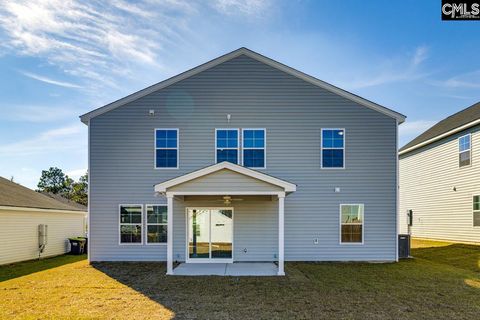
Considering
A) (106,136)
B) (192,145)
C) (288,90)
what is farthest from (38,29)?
(288,90)

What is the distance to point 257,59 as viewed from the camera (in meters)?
13.3

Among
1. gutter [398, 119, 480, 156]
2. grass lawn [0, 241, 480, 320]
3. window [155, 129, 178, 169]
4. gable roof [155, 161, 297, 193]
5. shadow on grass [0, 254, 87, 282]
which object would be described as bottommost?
shadow on grass [0, 254, 87, 282]

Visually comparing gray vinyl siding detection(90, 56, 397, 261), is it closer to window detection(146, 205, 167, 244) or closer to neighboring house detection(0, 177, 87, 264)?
window detection(146, 205, 167, 244)

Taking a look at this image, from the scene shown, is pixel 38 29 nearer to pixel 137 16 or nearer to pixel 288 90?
pixel 137 16

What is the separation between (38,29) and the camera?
1270cm

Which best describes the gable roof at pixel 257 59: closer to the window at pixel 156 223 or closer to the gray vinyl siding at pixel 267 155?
the gray vinyl siding at pixel 267 155

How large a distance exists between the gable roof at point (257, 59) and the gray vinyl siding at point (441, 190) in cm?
713

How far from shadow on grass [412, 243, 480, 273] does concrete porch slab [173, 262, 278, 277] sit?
22.4 ft

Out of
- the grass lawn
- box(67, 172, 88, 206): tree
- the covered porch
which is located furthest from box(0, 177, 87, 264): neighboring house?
box(67, 172, 88, 206): tree

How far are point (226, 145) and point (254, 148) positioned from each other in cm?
106

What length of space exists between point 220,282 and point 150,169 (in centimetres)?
548

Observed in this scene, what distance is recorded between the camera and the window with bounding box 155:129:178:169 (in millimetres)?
13086

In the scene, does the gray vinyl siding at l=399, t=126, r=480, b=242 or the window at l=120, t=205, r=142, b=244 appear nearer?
the window at l=120, t=205, r=142, b=244

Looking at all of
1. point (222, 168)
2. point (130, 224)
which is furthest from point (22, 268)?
point (222, 168)
